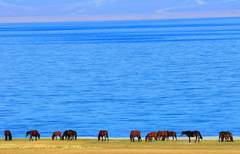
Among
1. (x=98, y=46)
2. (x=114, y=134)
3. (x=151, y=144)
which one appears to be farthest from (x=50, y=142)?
(x=98, y=46)

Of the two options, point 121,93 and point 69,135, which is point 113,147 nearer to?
point 69,135

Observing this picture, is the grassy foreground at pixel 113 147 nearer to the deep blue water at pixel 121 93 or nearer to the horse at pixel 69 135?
the horse at pixel 69 135

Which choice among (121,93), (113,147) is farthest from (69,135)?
(121,93)

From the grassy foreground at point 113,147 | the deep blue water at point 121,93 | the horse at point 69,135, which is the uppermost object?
the deep blue water at point 121,93

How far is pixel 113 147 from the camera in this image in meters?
26.7

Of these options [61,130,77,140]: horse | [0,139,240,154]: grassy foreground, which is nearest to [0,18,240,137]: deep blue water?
[61,130,77,140]: horse

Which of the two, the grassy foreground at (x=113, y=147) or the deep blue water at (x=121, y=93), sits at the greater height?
the deep blue water at (x=121, y=93)

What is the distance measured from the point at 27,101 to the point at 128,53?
50648 mm

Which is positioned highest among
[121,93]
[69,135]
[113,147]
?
[121,93]

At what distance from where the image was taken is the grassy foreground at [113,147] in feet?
80.5

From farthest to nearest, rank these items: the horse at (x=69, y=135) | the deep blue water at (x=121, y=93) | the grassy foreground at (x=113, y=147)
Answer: the deep blue water at (x=121, y=93), the horse at (x=69, y=135), the grassy foreground at (x=113, y=147)

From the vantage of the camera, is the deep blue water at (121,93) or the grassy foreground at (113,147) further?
the deep blue water at (121,93)

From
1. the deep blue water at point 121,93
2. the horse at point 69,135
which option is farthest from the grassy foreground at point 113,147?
the deep blue water at point 121,93

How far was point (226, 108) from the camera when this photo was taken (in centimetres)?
4828
